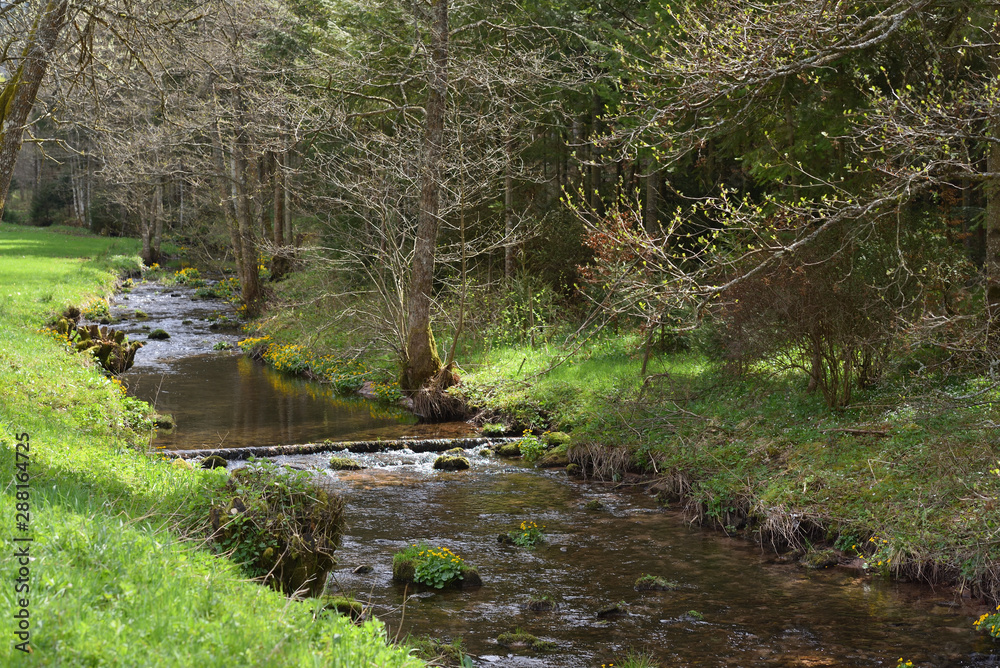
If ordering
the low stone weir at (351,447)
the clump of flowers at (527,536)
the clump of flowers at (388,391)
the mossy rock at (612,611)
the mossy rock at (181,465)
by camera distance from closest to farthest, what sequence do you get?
1. the mossy rock at (612,611)
2. the mossy rock at (181,465)
3. the clump of flowers at (527,536)
4. the low stone weir at (351,447)
5. the clump of flowers at (388,391)

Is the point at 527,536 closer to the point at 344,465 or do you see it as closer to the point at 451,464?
the point at 451,464

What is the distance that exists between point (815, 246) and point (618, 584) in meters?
5.43

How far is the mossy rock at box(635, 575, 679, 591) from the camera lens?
814 centimetres

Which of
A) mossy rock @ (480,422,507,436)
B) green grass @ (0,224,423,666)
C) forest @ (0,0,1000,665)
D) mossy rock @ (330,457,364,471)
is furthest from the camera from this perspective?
mossy rock @ (480,422,507,436)

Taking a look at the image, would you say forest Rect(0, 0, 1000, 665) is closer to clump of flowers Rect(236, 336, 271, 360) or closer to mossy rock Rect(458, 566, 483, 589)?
clump of flowers Rect(236, 336, 271, 360)

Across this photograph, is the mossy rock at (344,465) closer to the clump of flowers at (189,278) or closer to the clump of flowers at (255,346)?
the clump of flowers at (255,346)

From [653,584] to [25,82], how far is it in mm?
9209

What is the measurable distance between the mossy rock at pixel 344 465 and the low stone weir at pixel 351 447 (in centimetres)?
77

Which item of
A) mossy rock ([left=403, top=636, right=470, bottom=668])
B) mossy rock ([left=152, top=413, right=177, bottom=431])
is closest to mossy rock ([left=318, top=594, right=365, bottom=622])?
mossy rock ([left=403, top=636, right=470, bottom=668])

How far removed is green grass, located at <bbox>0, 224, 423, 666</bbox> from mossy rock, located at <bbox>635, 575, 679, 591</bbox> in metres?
3.48

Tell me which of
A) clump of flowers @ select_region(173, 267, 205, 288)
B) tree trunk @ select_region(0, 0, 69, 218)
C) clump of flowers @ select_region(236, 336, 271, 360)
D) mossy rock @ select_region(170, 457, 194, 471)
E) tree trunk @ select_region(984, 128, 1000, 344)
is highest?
tree trunk @ select_region(0, 0, 69, 218)

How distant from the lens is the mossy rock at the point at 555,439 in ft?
→ 44.1

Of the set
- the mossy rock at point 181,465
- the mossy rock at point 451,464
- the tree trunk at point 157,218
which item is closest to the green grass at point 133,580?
the mossy rock at point 181,465

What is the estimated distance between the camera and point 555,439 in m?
13.5
